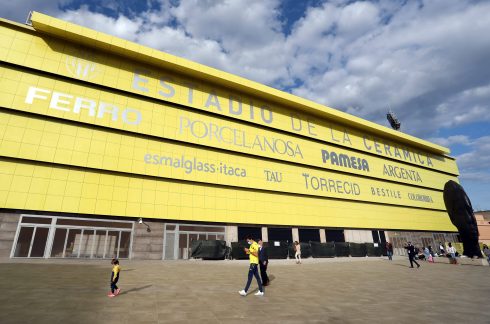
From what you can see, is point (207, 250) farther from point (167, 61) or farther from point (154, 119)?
point (167, 61)

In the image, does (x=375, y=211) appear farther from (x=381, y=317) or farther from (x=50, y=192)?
(x=50, y=192)

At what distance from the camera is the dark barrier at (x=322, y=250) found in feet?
93.1

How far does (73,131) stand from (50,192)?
548 centimetres

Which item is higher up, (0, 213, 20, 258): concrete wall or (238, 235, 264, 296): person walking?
(0, 213, 20, 258): concrete wall

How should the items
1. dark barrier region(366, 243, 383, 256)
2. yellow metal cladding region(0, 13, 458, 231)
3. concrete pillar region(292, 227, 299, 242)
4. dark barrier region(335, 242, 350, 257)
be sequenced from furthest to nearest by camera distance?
dark barrier region(366, 243, 383, 256) → concrete pillar region(292, 227, 299, 242) → dark barrier region(335, 242, 350, 257) → yellow metal cladding region(0, 13, 458, 231)

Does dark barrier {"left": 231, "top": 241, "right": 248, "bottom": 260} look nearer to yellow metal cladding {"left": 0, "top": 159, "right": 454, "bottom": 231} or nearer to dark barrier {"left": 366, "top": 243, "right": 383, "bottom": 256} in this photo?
yellow metal cladding {"left": 0, "top": 159, "right": 454, "bottom": 231}

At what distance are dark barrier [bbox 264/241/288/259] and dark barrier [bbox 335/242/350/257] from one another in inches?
298

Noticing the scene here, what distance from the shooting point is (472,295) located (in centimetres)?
961

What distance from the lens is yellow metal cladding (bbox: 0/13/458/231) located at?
21078 millimetres

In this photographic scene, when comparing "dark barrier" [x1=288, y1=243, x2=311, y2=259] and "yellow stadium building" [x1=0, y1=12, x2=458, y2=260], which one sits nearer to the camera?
"yellow stadium building" [x1=0, y1=12, x2=458, y2=260]

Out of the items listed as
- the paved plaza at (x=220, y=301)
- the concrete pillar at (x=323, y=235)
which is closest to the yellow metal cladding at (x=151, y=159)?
the concrete pillar at (x=323, y=235)

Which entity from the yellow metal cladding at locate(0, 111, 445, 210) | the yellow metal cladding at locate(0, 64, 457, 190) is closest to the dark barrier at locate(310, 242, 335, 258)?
the yellow metal cladding at locate(0, 111, 445, 210)

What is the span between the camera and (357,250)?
31.6 meters

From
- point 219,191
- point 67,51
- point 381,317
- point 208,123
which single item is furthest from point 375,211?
point 67,51
